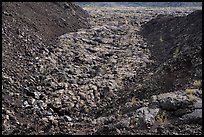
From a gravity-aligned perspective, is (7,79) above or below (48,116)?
above

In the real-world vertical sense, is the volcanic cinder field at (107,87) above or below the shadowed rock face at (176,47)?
below

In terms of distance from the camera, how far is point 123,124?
438 inches

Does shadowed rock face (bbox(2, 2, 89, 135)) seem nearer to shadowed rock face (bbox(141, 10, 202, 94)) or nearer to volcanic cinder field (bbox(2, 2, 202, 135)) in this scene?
volcanic cinder field (bbox(2, 2, 202, 135))

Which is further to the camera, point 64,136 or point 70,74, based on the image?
point 70,74

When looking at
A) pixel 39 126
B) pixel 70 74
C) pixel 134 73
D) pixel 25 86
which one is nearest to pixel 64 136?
pixel 39 126

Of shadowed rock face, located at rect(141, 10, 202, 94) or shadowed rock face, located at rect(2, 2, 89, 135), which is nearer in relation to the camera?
shadowed rock face, located at rect(2, 2, 89, 135)

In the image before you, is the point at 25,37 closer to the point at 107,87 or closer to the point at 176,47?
the point at 107,87

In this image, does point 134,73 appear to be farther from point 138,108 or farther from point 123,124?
point 123,124

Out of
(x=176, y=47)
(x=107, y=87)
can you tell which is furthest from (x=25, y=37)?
(x=176, y=47)

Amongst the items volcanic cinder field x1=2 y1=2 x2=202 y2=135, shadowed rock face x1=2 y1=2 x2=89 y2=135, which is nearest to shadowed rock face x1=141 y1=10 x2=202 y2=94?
volcanic cinder field x1=2 y1=2 x2=202 y2=135

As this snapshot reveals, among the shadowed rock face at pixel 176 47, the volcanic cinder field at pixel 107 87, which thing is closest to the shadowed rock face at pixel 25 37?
the volcanic cinder field at pixel 107 87

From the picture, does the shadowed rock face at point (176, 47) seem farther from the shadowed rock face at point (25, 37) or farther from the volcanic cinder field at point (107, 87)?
the shadowed rock face at point (25, 37)

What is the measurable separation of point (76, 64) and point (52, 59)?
115 cm

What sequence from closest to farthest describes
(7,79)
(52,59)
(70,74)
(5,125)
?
(5,125) < (7,79) < (70,74) < (52,59)
